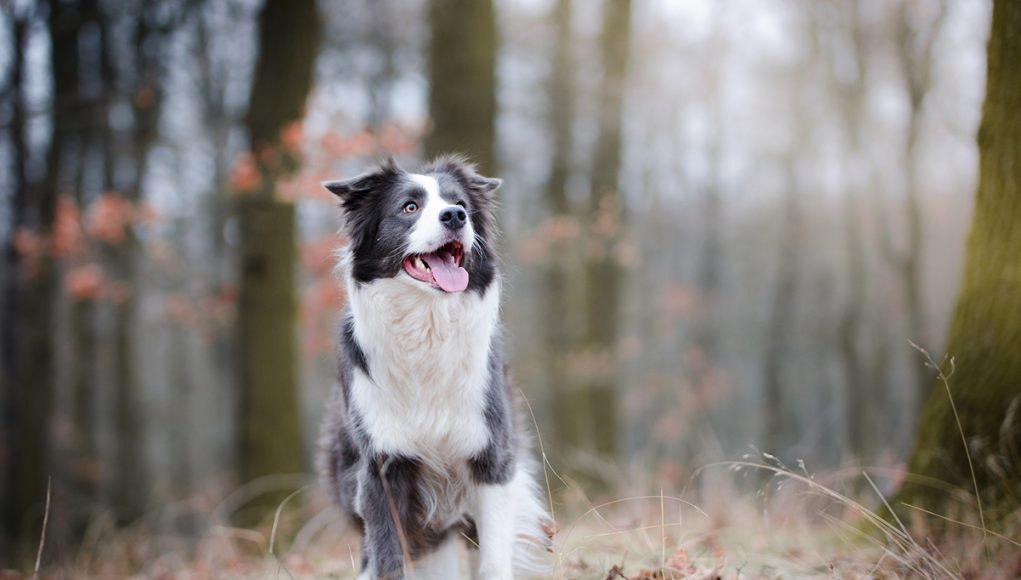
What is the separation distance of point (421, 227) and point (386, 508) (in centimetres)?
125

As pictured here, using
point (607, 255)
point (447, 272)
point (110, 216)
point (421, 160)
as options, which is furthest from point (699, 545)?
point (110, 216)

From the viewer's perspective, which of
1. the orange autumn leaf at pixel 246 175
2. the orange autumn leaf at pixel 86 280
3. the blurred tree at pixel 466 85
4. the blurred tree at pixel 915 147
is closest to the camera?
the blurred tree at pixel 466 85

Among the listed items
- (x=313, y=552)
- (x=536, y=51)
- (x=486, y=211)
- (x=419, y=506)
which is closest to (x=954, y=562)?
(x=419, y=506)

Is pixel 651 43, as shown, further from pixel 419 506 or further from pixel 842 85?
pixel 419 506

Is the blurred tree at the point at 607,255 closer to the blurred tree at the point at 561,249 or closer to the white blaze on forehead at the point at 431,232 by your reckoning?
the blurred tree at the point at 561,249

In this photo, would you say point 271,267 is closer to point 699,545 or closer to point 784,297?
point 699,545

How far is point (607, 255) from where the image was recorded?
11766 mm

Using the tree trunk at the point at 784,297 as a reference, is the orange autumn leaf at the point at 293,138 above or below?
above

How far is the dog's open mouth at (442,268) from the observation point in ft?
11.3

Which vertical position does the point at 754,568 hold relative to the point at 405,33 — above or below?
below

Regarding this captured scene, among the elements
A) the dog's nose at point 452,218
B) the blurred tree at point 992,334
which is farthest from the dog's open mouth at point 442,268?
the blurred tree at point 992,334

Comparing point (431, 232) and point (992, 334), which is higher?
point (431, 232)

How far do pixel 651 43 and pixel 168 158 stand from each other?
9768 mm

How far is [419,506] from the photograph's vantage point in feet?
12.0
